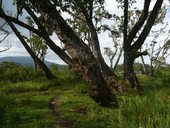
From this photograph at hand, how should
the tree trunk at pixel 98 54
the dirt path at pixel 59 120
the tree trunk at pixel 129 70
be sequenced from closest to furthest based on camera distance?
the dirt path at pixel 59 120 → the tree trunk at pixel 98 54 → the tree trunk at pixel 129 70

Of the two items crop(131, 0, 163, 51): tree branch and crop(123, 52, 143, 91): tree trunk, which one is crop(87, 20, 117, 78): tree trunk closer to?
crop(123, 52, 143, 91): tree trunk

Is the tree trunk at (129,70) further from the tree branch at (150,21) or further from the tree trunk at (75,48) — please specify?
the tree trunk at (75,48)

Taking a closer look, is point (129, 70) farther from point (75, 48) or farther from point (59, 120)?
point (59, 120)

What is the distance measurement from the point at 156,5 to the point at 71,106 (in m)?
7.56

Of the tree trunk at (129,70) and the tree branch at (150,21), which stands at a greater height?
the tree branch at (150,21)

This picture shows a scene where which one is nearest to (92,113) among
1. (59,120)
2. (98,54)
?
(59,120)

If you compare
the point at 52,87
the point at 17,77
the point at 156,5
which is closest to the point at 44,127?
the point at 156,5

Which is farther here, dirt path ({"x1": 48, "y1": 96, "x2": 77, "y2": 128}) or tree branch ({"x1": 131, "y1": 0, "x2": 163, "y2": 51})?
tree branch ({"x1": 131, "y1": 0, "x2": 163, "y2": 51})

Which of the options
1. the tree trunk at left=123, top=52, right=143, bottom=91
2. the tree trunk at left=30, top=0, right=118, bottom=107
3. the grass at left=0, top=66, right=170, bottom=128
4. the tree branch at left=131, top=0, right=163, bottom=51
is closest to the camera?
the grass at left=0, top=66, right=170, bottom=128

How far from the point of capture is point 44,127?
1110 centimetres

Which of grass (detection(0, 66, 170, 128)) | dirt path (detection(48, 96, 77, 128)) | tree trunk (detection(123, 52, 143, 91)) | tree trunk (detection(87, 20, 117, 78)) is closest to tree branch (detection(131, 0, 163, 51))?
tree trunk (detection(123, 52, 143, 91))

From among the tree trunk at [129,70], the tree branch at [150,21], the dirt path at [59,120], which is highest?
the tree branch at [150,21]

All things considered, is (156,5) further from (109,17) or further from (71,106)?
(71,106)

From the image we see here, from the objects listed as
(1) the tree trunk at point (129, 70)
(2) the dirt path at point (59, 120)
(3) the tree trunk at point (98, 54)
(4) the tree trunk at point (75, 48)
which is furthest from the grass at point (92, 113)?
(1) the tree trunk at point (129, 70)
